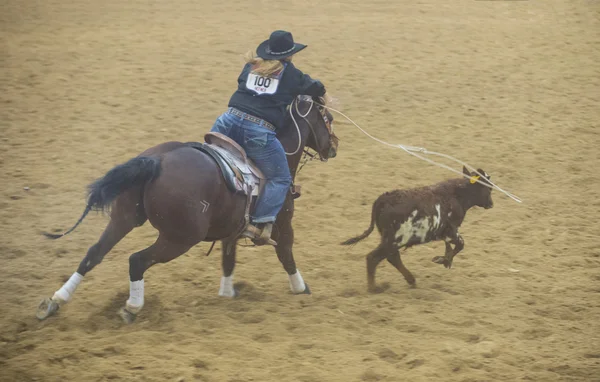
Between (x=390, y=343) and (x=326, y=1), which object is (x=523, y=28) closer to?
(x=326, y=1)

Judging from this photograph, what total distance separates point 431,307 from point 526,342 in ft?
3.33

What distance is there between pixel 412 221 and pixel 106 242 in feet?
9.51

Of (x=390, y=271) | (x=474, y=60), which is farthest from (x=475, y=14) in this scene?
(x=390, y=271)

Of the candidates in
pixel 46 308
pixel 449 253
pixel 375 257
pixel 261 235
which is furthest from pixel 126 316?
pixel 449 253

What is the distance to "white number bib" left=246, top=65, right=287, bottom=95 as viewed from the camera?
21.6 feet

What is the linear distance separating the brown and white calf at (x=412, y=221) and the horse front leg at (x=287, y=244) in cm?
64

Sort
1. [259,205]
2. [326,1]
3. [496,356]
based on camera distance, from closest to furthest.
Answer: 1. [496,356]
2. [259,205]
3. [326,1]

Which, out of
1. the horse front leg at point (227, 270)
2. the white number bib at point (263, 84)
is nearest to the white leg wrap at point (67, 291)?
the horse front leg at point (227, 270)

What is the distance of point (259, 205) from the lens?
6664 mm

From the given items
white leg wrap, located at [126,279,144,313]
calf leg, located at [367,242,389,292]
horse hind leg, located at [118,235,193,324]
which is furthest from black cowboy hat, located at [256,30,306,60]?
white leg wrap, located at [126,279,144,313]

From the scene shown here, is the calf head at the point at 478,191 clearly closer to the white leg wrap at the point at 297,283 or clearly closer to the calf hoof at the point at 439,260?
the calf hoof at the point at 439,260

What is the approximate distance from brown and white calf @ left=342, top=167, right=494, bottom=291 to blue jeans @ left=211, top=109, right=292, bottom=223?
3.58 feet

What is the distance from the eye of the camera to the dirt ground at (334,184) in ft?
19.4

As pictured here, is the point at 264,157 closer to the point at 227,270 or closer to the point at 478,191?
the point at 227,270
